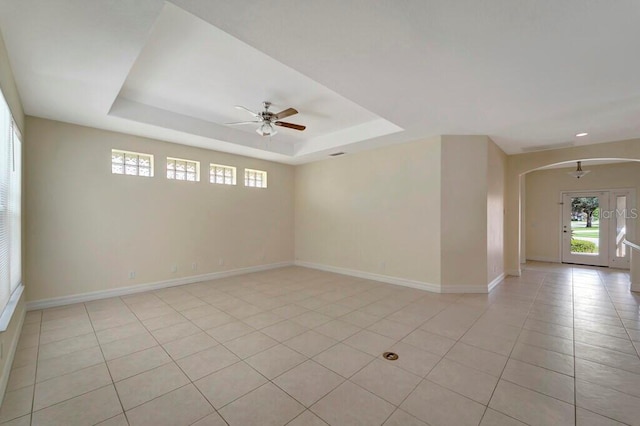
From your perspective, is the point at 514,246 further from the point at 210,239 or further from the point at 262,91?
the point at 210,239

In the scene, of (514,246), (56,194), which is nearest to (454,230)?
(514,246)

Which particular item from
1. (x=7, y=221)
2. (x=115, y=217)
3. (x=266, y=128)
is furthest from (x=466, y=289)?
(x=115, y=217)

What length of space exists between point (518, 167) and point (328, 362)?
19.9ft

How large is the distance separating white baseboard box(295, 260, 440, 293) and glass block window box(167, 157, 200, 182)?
3.39m

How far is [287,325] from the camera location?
3297 mm

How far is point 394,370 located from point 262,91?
3.47 metres

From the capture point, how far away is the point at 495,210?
202 inches

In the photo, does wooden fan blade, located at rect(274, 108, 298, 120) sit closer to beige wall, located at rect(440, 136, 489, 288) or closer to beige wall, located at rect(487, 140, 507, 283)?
beige wall, located at rect(440, 136, 489, 288)

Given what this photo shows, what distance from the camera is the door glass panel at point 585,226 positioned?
729 cm

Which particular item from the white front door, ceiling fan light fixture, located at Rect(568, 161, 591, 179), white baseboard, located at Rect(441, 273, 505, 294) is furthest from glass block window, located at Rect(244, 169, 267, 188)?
the white front door

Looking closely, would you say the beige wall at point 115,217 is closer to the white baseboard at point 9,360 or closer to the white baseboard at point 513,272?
the white baseboard at point 9,360

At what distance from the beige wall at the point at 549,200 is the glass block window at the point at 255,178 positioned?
801 centimetres

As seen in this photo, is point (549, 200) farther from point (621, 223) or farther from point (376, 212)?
point (376, 212)

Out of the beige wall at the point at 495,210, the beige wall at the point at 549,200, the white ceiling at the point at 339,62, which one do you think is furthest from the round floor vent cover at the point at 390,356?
the beige wall at the point at 549,200
